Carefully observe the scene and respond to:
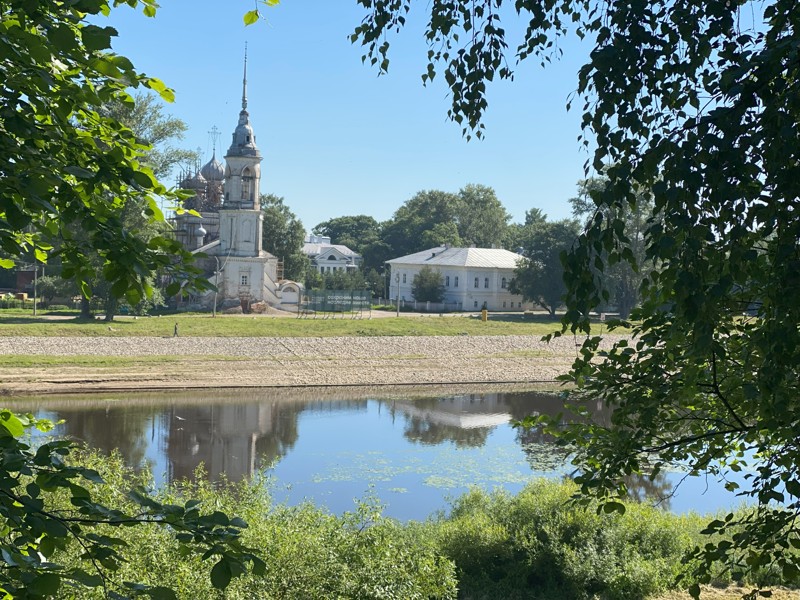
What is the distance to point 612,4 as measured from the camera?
12.6ft

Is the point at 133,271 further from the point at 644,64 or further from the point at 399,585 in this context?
the point at 399,585

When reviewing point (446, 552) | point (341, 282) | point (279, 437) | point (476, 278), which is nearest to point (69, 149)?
point (446, 552)

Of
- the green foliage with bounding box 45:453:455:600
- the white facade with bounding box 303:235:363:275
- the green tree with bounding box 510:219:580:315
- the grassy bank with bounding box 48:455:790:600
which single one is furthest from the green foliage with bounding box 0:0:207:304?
the white facade with bounding box 303:235:363:275

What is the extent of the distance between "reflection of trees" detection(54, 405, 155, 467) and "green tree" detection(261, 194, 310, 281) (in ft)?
105

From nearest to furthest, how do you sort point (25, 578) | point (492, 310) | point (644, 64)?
point (25, 578), point (644, 64), point (492, 310)

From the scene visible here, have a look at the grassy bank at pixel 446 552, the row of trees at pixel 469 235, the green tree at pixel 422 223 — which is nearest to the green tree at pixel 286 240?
the row of trees at pixel 469 235

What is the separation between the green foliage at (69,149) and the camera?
2.73m

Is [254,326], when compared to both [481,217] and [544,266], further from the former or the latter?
[481,217]

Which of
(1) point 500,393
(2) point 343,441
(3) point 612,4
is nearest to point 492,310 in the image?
(1) point 500,393

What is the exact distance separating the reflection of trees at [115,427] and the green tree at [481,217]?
196ft

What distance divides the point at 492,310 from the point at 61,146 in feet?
173

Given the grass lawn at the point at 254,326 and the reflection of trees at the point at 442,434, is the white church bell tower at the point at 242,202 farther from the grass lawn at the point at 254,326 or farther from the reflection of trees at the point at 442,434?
the reflection of trees at the point at 442,434

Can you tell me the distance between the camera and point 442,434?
71.6ft

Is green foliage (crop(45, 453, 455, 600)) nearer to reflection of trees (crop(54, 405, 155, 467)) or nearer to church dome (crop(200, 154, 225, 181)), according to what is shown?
reflection of trees (crop(54, 405, 155, 467))
